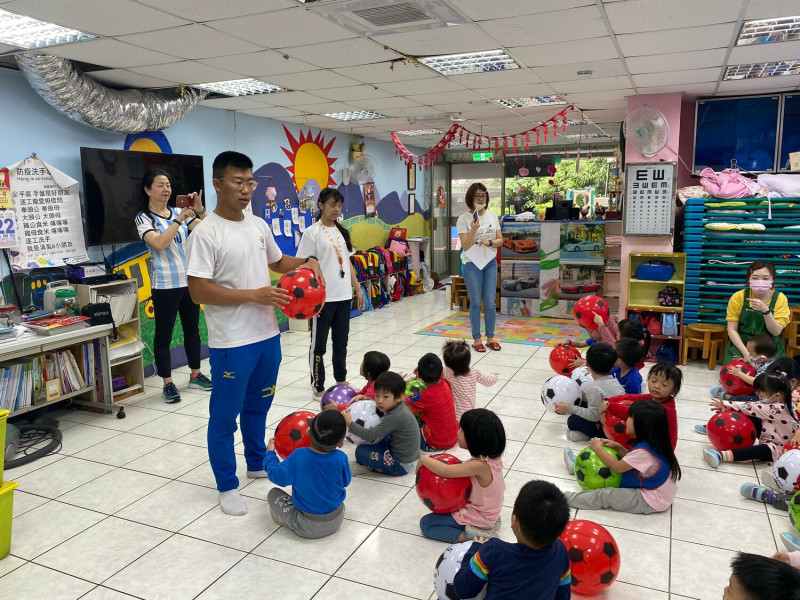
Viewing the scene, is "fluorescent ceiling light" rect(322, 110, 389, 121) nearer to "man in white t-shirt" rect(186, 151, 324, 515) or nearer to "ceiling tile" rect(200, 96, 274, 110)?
"ceiling tile" rect(200, 96, 274, 110)

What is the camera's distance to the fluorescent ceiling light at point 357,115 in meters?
7.16

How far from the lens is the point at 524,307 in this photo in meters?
8.27

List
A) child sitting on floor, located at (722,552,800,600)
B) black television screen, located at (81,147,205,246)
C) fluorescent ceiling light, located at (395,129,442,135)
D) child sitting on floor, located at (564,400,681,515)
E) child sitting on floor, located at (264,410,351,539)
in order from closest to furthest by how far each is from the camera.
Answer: child sitting on floor, located at (722,552,800,600)
child sitting on floor, located at (264,410,351,539)
child sitting on floor, located at (564,400,681,515)
black television screen, located at (81,147,205,246)
fluorescent ceiling light, located at (395,129,442,135)

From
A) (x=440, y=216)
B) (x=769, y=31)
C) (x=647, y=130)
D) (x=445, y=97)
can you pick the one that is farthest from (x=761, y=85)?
(x=440, y=216)

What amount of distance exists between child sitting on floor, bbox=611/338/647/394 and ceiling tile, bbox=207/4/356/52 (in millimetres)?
2737

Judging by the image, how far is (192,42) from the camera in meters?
3.89

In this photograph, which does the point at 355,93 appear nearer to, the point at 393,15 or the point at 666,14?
the point at 393,15

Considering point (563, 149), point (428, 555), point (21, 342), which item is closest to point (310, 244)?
point (21, 342)

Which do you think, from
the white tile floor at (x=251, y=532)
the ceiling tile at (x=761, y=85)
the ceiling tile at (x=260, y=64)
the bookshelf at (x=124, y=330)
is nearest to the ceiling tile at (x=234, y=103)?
the ceiling tile at (x=260, y=64)

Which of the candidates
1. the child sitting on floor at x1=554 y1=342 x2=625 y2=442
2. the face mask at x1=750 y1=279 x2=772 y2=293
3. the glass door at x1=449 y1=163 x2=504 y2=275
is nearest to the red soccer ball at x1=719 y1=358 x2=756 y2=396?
the face mask at x1=750 y1=279 x2=772 y2=293

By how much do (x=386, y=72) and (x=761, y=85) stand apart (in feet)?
11.8

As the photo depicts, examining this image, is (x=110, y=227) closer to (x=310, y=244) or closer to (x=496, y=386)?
(x=310, y=244)

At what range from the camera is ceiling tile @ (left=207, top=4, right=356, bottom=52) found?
3.46 metres

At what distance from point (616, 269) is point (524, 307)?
133 cm
